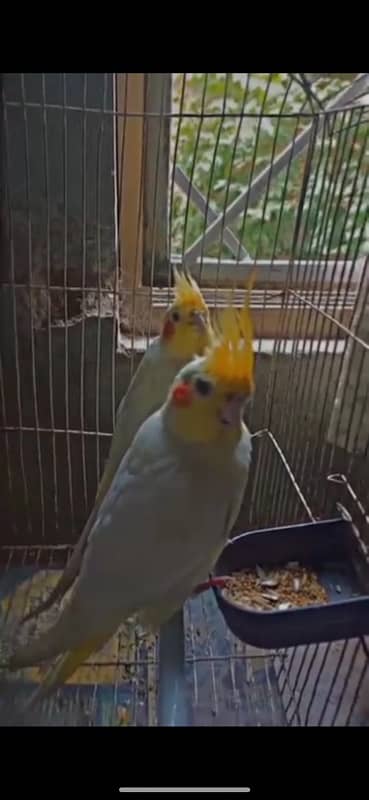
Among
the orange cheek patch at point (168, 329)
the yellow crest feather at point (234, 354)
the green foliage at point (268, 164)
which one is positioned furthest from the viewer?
the green foliage at point (268, 164)

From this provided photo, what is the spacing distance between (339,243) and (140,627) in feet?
1.90

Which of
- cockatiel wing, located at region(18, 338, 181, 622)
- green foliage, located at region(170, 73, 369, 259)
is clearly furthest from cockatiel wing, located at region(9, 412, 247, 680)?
green foliage, located at region(170, 73, 369, 259)

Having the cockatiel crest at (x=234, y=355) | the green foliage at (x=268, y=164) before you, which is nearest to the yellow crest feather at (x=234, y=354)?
the cockatiel crest at (x=234, y=355)

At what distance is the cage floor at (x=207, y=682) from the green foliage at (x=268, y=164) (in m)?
0.51

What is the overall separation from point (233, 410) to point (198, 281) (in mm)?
524

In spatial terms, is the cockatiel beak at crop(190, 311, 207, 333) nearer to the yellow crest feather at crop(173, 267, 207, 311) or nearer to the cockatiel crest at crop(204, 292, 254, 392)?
the yellow crest feather at crop(173, 267, 207, 311)

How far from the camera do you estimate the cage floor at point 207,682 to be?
69 cm

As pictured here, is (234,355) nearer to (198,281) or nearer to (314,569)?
(314,569)

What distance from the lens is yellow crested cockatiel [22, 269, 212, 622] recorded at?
0.77m

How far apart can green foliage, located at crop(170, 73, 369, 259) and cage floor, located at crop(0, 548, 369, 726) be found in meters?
0.51

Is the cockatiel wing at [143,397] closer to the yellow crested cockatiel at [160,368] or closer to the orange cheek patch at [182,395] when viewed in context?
the yellow crested cockatiel at [160,368]

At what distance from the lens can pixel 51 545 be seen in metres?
1.17
